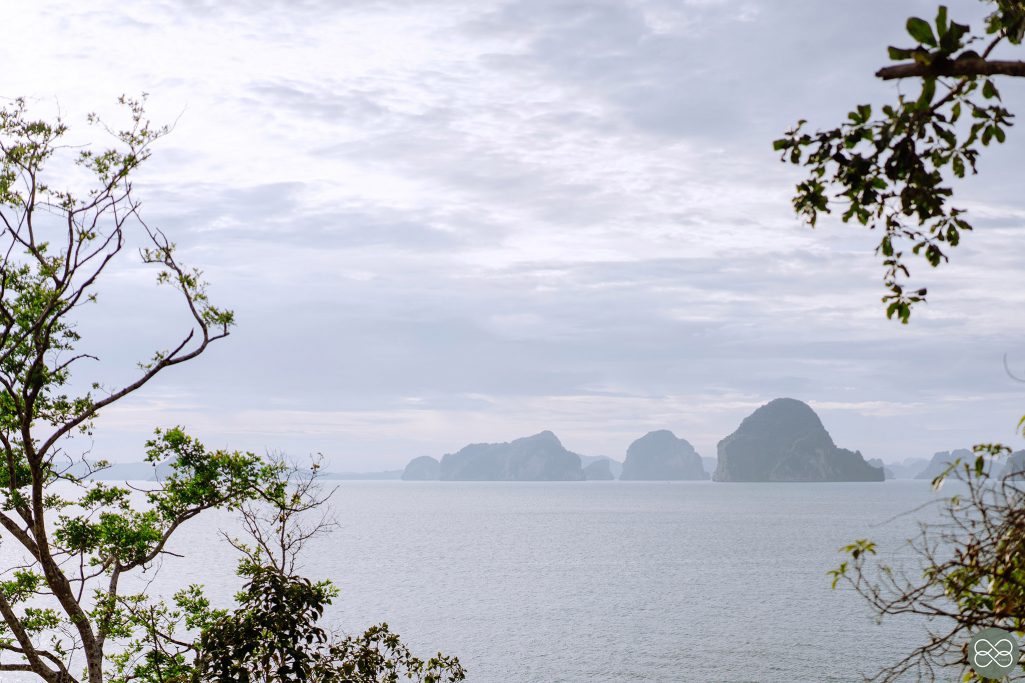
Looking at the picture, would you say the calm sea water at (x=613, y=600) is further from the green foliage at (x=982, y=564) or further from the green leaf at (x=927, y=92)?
the green leaf at (x=927, y=92)

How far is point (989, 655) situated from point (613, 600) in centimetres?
8230

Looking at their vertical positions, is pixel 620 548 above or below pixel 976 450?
below

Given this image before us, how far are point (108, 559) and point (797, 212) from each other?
55.5ft

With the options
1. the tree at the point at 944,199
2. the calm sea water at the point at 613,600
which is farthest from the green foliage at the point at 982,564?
the calm sea water at the point at 613,600

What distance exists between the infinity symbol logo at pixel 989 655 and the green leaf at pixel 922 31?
122 inches

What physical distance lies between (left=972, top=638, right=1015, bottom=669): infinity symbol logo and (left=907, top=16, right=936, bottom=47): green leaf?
311 centimetres

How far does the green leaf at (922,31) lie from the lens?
13.4ft

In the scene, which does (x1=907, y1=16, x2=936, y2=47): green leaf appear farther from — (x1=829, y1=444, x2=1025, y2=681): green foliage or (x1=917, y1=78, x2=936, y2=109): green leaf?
(x1=829, y1=444, x2=1025, y2=681): green foliage

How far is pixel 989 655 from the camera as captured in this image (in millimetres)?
4652

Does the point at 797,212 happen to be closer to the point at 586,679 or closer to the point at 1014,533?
the point at 1014,533

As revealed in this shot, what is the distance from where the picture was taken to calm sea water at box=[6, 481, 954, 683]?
55938mm

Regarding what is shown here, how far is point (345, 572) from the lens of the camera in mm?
109000

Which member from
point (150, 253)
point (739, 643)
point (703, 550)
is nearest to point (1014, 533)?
point (150, 253)

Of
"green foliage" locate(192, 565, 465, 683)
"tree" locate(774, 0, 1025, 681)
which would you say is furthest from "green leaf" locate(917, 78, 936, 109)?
"green foliage" locate(192, 565, 465, 683)
